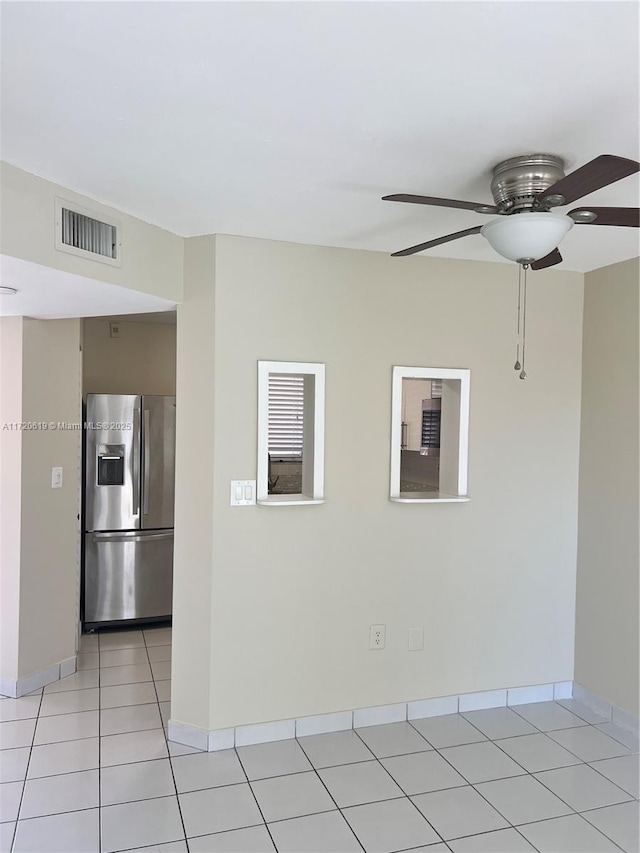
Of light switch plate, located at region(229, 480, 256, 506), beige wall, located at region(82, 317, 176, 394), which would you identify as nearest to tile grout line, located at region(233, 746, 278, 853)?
light switch plate, located at region(229, 480, 256, 506)

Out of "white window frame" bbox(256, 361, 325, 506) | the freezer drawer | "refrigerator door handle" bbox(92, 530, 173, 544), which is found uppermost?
"white window frame" bbox(256, 361, 325, 506)

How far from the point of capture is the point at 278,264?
3.08m

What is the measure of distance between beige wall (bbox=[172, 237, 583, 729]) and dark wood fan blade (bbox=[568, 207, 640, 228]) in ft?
4.60

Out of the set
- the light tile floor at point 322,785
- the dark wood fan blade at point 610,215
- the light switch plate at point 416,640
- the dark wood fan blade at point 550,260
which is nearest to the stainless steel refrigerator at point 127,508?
the light tile floor at point 322,785

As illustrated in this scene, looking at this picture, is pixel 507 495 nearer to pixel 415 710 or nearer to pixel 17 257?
pixel 415 710

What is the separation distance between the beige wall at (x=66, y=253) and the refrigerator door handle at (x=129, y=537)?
2.36m

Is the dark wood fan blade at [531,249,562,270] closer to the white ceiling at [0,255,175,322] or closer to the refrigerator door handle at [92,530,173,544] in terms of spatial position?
the white ceiling at [0,255,175,322]

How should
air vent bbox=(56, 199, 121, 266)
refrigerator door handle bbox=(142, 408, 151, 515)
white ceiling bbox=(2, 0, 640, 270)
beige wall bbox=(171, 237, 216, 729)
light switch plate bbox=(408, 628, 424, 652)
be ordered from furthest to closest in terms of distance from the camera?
refrigerator door handle bbox=(142, 408, 151, 515)
light switch plate bbox=(408, 628, 424, 652)
beige wall bbox=(171, 237, 216, 729)
air vent bbox=(56, 199, 121, 266)
white ceiling bbox=(2, 0, 640, 270)

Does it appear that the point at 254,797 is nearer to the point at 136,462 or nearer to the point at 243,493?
the point at 243,493

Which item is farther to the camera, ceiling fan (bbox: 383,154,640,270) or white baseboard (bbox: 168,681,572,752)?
white baseboard (bbox: 168,681,572,752)

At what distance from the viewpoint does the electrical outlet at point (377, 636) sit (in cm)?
327

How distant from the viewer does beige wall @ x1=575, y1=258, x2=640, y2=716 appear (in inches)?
126

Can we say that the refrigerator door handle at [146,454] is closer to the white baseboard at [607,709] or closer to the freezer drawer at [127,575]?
the freezer drawer at [127,575]

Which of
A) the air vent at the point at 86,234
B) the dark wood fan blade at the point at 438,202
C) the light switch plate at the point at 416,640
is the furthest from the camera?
the light switch plate at the point at 416,640
